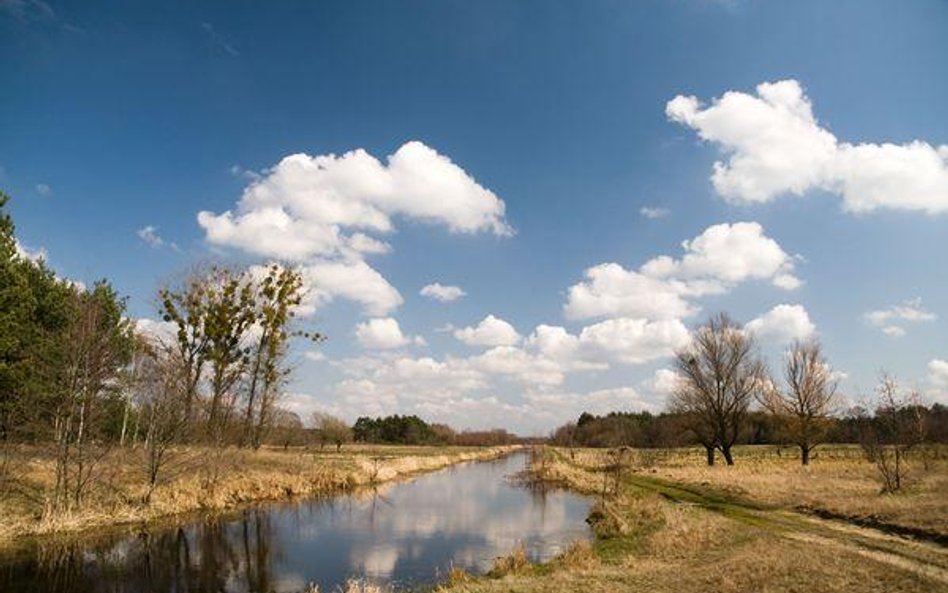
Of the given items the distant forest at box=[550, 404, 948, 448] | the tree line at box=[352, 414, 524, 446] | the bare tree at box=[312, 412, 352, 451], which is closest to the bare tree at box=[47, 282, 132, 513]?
the distant forest at box=[550, 404, 948, 448]

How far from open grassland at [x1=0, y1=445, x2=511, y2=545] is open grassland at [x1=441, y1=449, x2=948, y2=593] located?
48.9 feet

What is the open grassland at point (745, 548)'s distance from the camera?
13.5 meters

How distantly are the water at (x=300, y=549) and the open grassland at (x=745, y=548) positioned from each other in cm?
234

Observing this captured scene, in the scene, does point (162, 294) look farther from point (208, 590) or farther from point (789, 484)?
point (789, 484)

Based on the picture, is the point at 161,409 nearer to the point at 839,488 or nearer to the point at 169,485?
the point at 169,485

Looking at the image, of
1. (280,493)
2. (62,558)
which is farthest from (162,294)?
(62,558)

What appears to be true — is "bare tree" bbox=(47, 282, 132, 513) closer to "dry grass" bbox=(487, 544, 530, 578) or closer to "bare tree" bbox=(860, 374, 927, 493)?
"dry grass" bbox=(487, 544, 530, 578)

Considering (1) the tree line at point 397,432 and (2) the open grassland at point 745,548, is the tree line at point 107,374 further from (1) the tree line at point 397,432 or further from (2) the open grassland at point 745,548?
(1) the tree line at point 397,432

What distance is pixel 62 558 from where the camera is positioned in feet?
59.0

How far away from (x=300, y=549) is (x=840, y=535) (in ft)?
54.9

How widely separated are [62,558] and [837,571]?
1973 centimetres

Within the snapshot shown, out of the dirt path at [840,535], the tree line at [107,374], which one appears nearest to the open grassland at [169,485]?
the tree line at [107,374]

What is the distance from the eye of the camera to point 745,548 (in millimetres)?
16859

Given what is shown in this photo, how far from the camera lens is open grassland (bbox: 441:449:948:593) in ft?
→ 44.4
